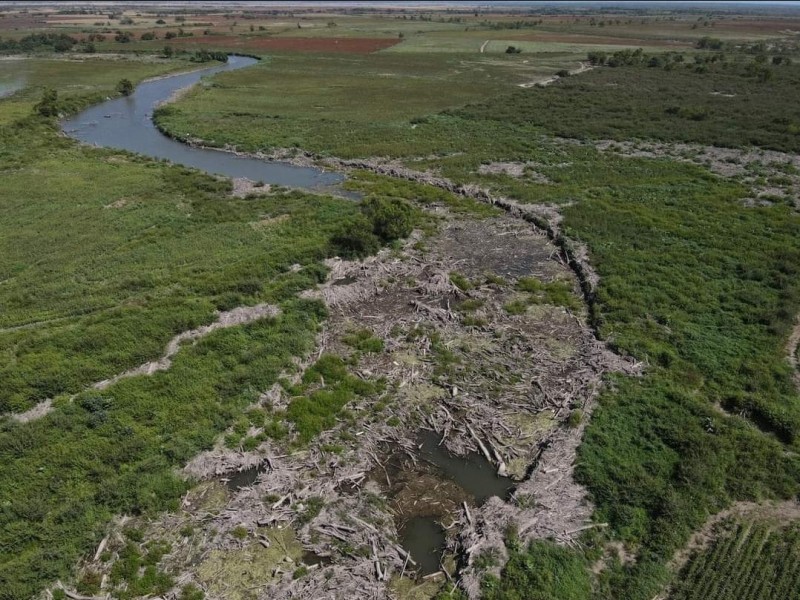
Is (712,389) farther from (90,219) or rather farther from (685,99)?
(685,99)

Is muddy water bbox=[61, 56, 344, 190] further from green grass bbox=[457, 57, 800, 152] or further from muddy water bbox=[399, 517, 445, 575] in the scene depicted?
muddy water bbox=[399, 517, 445, 575]

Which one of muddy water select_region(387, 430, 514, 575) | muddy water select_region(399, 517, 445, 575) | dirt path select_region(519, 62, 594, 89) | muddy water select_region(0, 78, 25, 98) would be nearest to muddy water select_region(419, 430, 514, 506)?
muddy water select_region(387, 430, 514, 575)

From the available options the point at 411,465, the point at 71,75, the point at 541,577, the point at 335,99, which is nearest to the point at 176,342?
the point at 411,465

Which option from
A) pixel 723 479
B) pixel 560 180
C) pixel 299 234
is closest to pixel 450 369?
pixel 723 479

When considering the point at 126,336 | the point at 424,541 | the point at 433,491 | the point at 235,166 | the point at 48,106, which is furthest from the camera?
the point at 48,106

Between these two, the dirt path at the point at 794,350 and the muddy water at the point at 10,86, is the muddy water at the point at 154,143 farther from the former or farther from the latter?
the dirt path at the point at 794,350

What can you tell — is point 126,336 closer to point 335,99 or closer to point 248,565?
point 248,565
